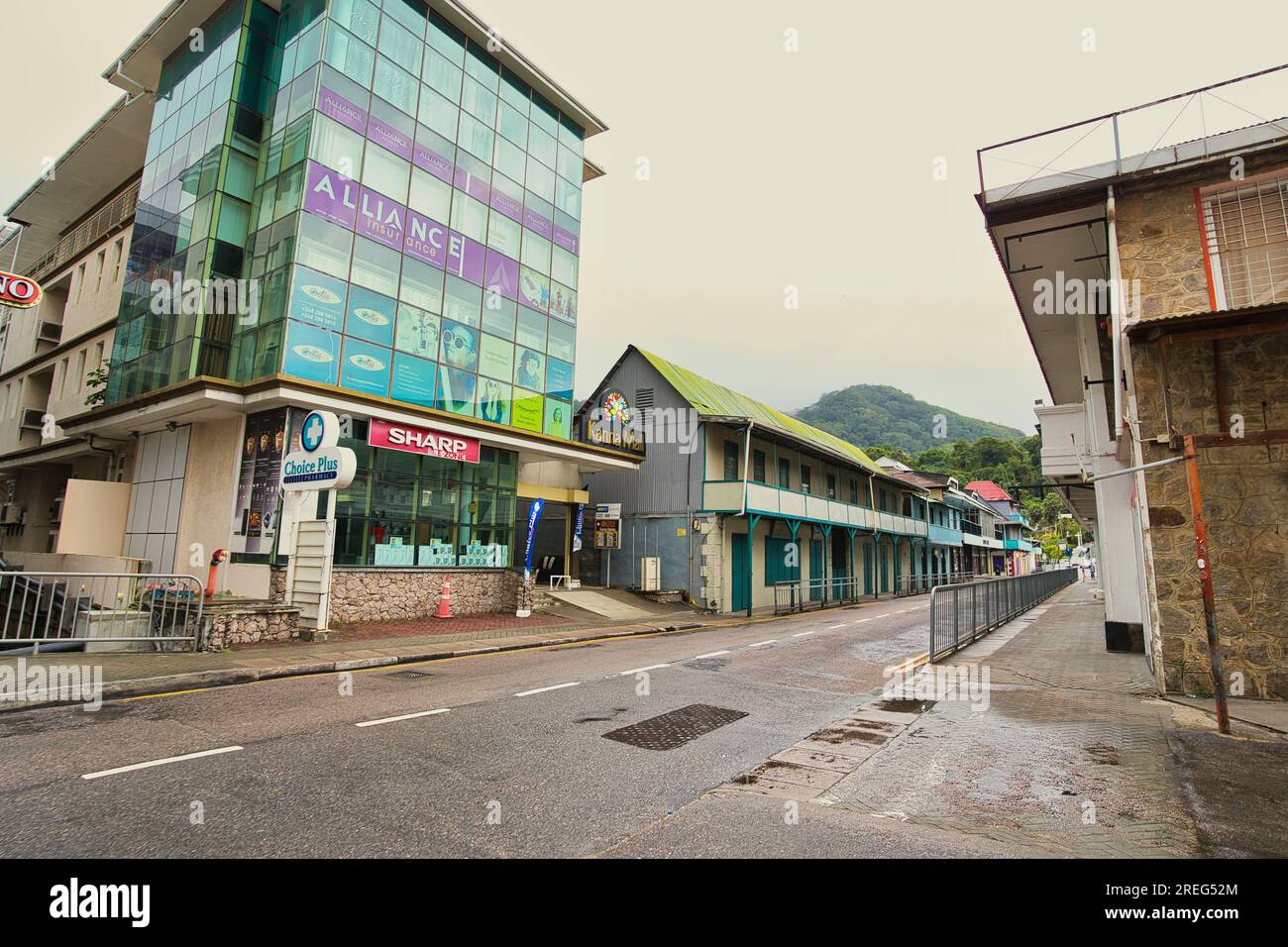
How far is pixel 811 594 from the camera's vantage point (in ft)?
96.1

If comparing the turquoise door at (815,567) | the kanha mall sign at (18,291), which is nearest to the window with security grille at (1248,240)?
the kanha mall sign at (18,291)

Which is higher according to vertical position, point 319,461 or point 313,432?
point 313,432

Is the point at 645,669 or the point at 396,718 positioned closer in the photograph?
the point at 396,718

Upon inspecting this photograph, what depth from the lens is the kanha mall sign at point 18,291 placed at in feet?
36.8

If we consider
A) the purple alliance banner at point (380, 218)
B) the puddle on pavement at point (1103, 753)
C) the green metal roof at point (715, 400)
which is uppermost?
the purple alliance banner at point (380, 218)

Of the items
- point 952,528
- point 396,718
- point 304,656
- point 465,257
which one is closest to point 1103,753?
point 396,718

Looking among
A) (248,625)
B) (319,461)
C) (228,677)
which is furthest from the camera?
(319,461)

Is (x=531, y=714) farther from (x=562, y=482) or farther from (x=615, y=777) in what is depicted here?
(x=562, y=482)

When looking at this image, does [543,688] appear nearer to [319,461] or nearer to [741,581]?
[319,461]

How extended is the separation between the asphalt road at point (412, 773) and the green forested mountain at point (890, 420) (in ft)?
380

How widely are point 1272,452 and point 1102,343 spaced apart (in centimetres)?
594

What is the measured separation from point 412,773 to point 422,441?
13.4m

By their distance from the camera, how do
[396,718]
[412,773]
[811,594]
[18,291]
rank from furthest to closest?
[811,594] < [18,291] < [396,718] < [412,773]

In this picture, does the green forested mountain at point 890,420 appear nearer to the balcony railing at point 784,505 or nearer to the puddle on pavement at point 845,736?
the balcony railing at point 784,505
